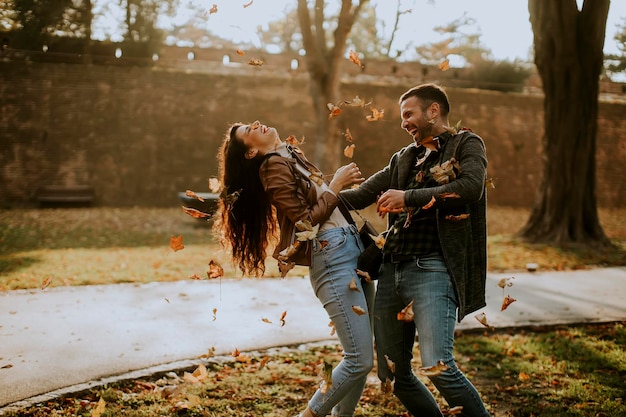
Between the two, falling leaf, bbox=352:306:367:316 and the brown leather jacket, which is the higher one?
the brown leather jacket

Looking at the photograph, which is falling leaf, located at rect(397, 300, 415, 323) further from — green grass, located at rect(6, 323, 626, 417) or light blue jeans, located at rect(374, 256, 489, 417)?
green grass, located at rect(6, 323, 626, 417)

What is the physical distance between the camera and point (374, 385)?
4.61m

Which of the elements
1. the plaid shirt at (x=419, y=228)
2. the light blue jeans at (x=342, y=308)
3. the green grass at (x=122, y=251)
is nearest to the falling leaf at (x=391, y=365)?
the light blue jeans at (x=342, y=308)

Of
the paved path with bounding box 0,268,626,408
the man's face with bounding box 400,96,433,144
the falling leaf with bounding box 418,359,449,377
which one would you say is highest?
the man's face with bounding box 400,96,433,144

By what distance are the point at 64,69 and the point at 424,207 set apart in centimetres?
1550

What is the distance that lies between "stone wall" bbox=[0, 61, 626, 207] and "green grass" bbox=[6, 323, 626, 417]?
37.9 ft

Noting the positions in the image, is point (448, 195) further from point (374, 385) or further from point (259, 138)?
point (374, 385)

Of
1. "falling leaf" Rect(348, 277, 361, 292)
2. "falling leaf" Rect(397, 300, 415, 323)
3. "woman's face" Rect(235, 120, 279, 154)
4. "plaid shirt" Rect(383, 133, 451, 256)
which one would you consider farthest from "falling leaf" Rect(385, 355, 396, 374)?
"woman's face" Rect(235, 120, 279, 154)

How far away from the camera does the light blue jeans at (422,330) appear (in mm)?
2979

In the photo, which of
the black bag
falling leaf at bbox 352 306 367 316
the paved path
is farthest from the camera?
the paved path

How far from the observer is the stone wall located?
16.0m

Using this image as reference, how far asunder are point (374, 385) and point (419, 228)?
1.90 m

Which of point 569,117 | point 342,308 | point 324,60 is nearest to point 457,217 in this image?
point 342,308

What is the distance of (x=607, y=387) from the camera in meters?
4.52
